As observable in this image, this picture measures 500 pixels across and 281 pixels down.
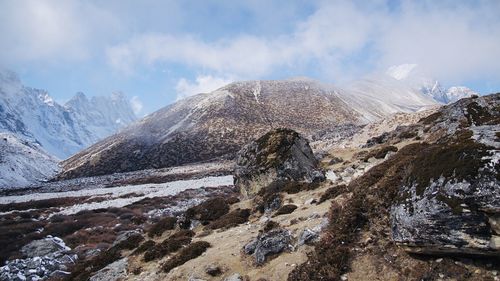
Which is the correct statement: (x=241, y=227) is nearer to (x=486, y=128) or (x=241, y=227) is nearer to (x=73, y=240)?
(x=486, y=128)

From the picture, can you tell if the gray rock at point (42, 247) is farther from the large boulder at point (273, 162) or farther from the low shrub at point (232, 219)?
the large boulder at point (273, 162)

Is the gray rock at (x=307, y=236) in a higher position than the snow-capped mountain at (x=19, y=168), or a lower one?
lower

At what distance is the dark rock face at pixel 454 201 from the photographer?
9.68m

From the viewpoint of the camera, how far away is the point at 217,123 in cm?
15575

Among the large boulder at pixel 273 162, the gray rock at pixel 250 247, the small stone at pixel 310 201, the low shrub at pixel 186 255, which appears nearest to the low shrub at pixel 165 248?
the low shrub at pixel 186 255

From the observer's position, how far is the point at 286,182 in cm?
2662

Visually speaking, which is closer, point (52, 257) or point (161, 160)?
point (52, 257)

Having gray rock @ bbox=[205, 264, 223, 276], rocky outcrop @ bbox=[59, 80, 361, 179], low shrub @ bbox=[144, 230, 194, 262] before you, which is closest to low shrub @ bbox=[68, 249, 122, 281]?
low shrub @ bbox=[144, 230, 194, 262]

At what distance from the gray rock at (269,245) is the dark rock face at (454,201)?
4613mm

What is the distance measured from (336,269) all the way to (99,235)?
88.4 ft

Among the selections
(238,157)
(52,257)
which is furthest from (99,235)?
(238,157)

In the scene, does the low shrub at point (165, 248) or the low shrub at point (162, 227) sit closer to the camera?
the low shrub at point (165, 248)

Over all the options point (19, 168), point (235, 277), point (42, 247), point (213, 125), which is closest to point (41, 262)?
point (42, 247)

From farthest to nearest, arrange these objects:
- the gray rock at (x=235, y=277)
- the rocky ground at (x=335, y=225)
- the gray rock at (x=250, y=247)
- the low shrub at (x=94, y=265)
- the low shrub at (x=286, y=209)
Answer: the low shrub at (x=286, y=209) → the low shrub at (x=94, y=265) → the gray rock at (x=250, y=247) → the gray rock at (x=235, y=277) → the rocky ground at (x=335, y=225)
